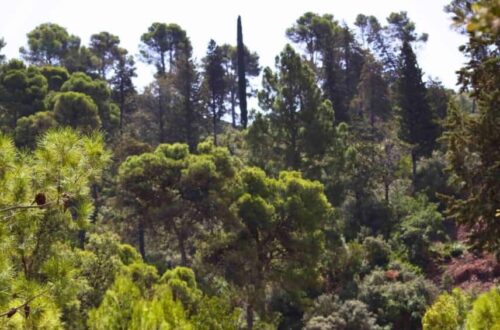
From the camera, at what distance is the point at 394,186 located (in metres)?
30.7

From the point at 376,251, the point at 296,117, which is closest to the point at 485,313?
the point at 376,251

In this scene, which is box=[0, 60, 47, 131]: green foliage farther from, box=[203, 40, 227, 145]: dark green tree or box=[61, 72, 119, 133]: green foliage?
box=[203, 40, 227, 145]: dark green tree

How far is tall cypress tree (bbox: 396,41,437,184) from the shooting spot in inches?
1261

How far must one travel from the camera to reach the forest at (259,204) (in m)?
5.73

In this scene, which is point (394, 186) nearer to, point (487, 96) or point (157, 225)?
point (157, 225)

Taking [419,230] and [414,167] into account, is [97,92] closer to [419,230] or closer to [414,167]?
[414,167]

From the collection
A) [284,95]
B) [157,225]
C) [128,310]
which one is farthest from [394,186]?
[128,310]

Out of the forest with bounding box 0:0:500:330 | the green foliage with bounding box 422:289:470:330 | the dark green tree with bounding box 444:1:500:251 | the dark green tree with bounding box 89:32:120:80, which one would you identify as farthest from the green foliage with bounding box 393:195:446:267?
the dark green tree with bounding box 89:32:120:80

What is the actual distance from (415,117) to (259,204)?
15706 millimetres

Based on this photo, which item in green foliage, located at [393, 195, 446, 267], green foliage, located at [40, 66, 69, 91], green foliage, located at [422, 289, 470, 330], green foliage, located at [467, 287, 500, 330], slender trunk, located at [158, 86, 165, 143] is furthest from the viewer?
green foliage, located at [40, 66, 69, 91]

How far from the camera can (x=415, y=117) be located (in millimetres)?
32406

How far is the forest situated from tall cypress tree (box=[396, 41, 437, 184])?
8 cm

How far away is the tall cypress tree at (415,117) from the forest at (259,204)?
3.0 inches

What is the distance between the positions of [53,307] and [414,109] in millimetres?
29293
